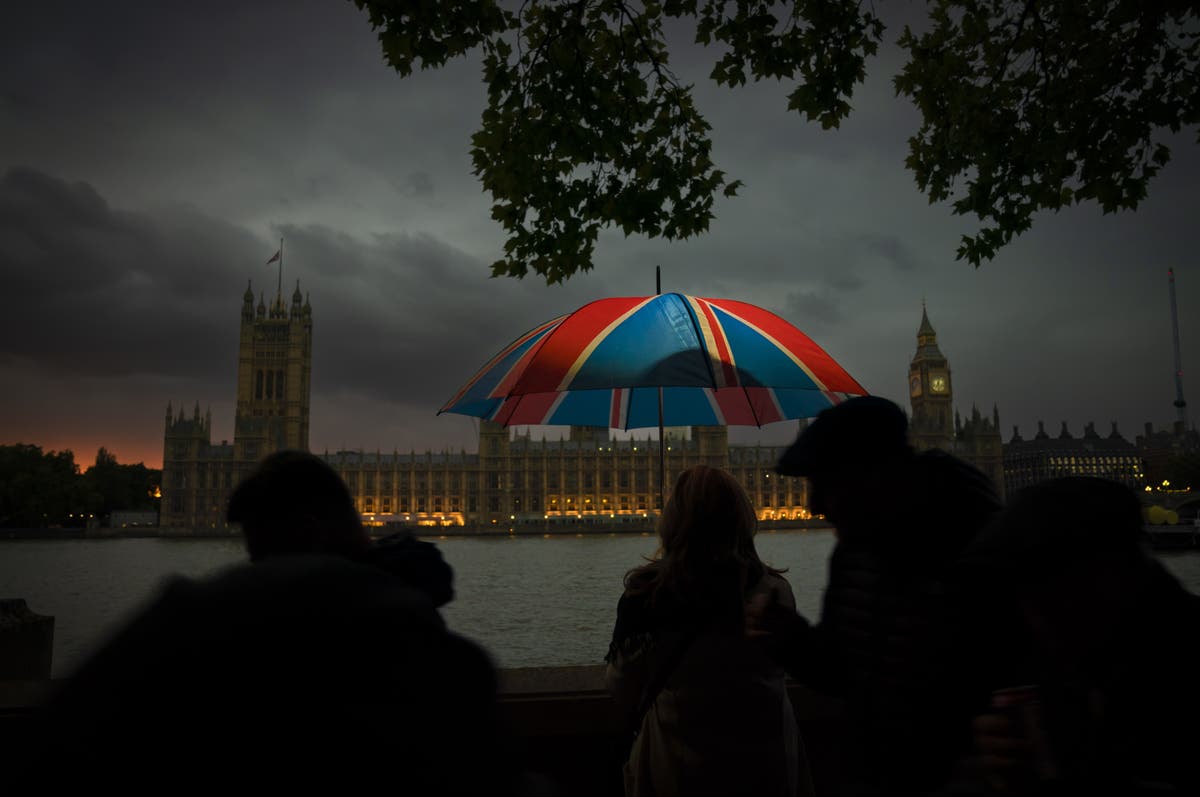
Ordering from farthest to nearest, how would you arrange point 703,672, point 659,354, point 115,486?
point 115,486 < point 659,354 < point 703,672

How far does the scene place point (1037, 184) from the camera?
13.5ft

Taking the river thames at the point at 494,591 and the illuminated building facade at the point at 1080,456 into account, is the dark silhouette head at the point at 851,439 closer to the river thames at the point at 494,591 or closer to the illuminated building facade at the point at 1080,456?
the river thames at the point at 494,591

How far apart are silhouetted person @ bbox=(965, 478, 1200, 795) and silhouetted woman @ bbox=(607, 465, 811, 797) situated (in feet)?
2.46

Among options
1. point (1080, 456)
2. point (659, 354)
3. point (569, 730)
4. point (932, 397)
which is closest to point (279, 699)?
point (569, 730)

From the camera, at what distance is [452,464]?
68188 mm

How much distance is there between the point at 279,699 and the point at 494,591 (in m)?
19.0

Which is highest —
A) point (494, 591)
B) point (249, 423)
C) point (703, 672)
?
point (249, 423)

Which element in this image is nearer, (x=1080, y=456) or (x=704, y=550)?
(x=704, y=550)

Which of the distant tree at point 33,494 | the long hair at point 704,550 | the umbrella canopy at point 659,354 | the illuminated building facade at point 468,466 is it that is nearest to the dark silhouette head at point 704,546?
the long hair at point 704,550

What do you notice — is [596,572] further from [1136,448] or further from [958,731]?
[1136,448]

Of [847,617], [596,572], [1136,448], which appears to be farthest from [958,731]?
[1136,448]

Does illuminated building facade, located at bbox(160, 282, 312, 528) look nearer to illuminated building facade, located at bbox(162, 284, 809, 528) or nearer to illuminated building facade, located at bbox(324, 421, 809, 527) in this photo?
illuminated building facade, located at bbox(162, 284, 809, 528)

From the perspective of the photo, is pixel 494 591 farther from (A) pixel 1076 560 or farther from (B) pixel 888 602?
(A) pixel 1076 560

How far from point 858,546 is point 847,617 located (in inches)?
5.2
